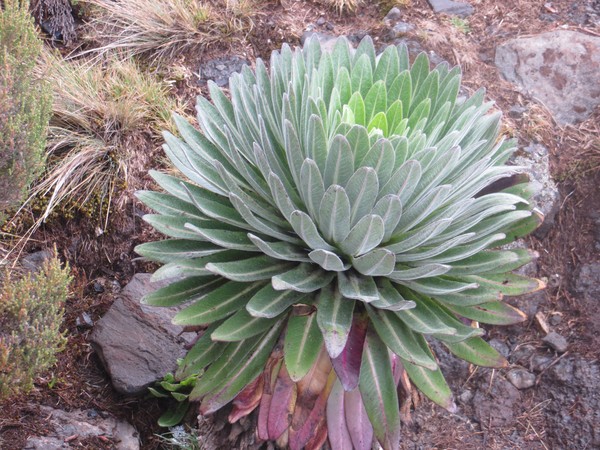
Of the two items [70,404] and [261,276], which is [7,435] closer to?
[70,404]

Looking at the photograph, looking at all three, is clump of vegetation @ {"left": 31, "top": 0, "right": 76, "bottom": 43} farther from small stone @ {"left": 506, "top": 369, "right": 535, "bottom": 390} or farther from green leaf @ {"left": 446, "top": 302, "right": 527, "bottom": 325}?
small stone @ {"left": 506, "top": 369, "right": 535, "bottom": 390}

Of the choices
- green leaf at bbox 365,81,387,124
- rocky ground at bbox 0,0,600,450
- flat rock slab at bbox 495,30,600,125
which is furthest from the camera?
flat rock slab at bbox 495,30,600,125

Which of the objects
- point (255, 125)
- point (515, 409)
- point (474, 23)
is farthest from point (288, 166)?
point (474, 23)

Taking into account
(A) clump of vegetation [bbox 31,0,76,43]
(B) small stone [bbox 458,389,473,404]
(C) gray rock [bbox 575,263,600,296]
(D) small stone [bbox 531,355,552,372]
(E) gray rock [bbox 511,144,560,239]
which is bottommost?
(D) small stone [bbox 531,355,552,372]

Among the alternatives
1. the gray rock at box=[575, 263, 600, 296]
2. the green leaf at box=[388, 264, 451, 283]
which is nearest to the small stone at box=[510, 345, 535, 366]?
the gray rock at box=[575, 263, 600, 296]

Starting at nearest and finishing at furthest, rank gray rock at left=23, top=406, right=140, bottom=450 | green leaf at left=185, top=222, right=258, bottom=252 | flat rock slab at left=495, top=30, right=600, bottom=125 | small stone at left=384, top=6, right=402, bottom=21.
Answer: green leaf at left=185, top=222, right=258, bottom=252 → gray rock at left=23, top=406, right=140, bottom=450 → flat rock slab at left=495, top=30, right=600, bottom=125 → small stone at left=384, top=6, right=402, bottom=21

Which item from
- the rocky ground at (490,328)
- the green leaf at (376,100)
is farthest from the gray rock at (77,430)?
the green leaf at (376,100)

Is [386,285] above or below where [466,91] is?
above

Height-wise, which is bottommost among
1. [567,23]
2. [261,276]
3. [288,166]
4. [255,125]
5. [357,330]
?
[567,23]
